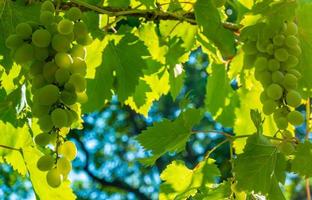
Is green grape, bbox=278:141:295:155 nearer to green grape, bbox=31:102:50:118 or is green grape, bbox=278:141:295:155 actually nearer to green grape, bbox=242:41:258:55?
green grape, bbox=242:41:258:55

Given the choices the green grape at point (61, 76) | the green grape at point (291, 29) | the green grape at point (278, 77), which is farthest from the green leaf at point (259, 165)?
the green grape at point (61, 76)

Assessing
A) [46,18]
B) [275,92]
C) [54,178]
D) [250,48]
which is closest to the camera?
[54,178]

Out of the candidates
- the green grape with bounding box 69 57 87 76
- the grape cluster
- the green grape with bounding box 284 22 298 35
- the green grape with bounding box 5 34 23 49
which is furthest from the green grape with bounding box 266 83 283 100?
the green grape with bounding box 5 34 23 49

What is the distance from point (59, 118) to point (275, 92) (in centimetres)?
40

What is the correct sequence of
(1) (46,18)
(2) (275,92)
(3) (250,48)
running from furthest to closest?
(3) (250,48) → (2) (275,92) → (1) (46,18)

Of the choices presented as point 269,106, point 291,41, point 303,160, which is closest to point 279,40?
point 291,41

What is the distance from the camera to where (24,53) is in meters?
0.95

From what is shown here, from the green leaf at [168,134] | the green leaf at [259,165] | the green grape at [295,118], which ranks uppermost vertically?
the green grape at [295,118]

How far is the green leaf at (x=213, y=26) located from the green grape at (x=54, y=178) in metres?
0.43

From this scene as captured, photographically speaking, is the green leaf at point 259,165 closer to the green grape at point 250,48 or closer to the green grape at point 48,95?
the green grape at point 250,48

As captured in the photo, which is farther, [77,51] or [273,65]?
[273,65]

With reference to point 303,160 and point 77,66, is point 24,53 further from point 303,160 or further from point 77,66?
point 303,160

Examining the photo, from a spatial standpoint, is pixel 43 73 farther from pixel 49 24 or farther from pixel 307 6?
pixel 307 6

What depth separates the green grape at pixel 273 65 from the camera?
44.4 inches
